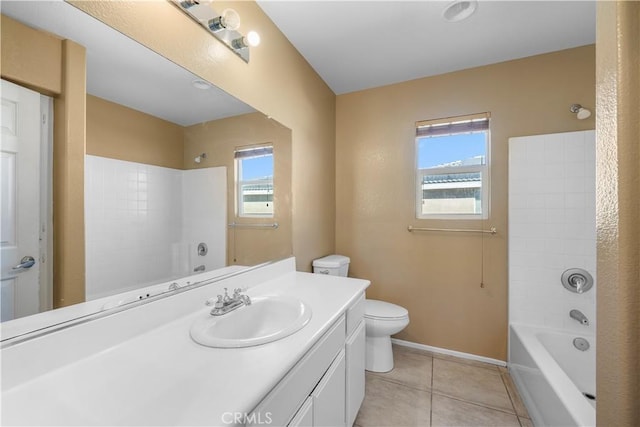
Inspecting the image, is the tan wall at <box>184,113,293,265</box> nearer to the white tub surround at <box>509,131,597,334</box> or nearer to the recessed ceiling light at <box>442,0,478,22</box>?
the recessed ceiling light at <box>442,0,478,22</box>

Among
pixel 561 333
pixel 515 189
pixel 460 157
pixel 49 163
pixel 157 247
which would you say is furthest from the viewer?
pixel 460 157

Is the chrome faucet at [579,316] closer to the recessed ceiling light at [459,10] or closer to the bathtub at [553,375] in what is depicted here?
the bathtub at [553,375]

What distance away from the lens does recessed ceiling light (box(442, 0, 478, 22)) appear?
60.5 inches

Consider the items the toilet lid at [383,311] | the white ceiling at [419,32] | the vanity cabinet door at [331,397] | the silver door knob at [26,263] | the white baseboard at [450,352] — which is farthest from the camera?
the white baseboard at [450,352]

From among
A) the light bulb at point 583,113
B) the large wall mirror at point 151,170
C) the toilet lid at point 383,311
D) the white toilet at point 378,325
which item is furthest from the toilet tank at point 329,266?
the light bulb at point 583,113

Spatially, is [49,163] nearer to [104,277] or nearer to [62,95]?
[62,95]

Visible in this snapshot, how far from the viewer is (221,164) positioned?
1354 millimetres

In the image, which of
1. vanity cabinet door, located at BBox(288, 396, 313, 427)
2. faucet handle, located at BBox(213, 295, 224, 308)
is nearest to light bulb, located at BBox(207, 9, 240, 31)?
faucet handle, located at BBox(213, 295, 224, 308)

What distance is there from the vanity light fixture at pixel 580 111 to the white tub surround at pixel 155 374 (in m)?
2.32

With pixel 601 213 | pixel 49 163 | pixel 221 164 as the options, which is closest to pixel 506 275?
pixel 601 213

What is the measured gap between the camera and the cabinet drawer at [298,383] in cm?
69

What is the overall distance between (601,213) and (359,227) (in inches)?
78.4

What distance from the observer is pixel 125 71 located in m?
0.94

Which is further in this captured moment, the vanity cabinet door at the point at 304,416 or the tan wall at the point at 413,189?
the tan wall at the point at 413,189
